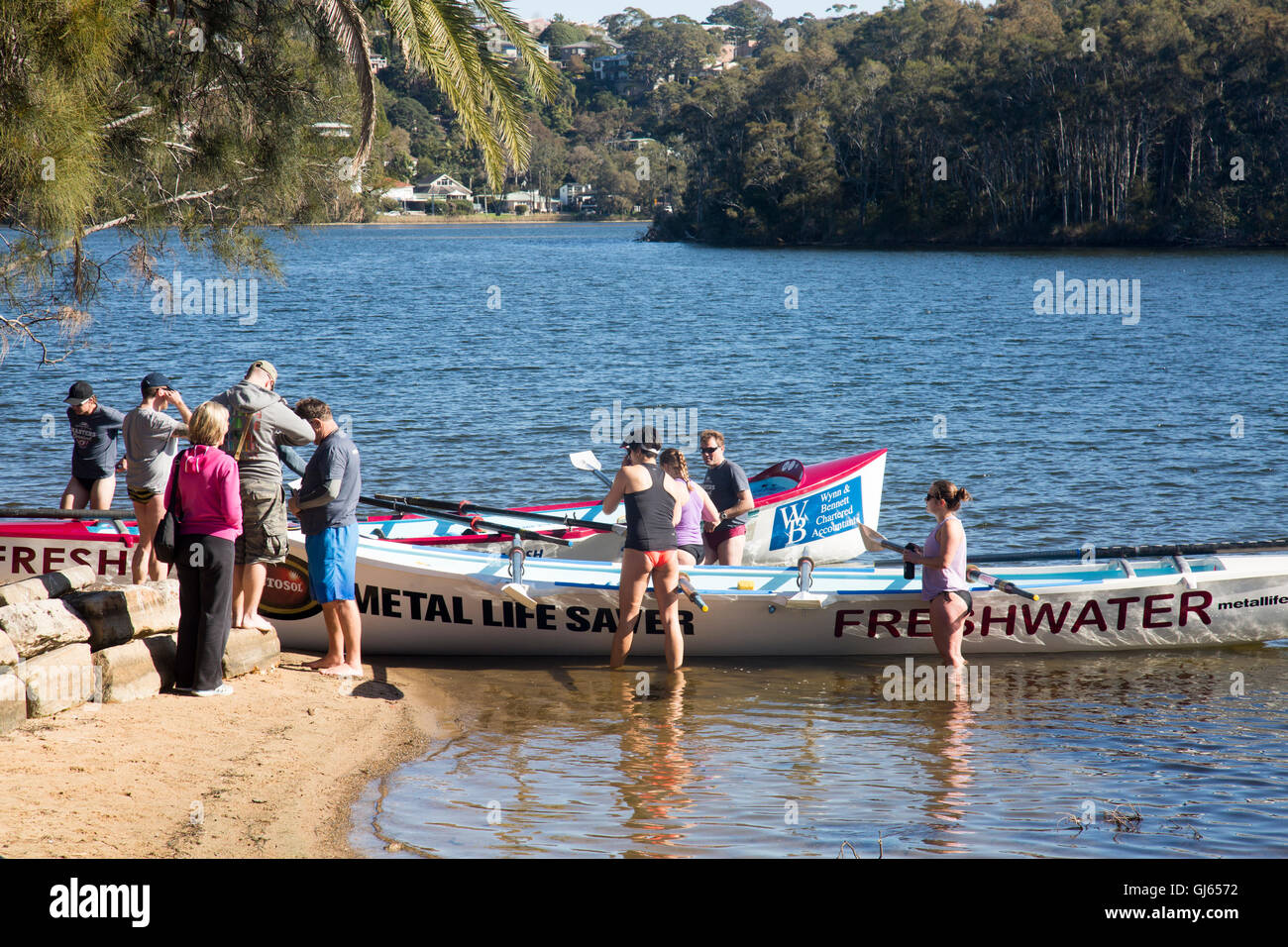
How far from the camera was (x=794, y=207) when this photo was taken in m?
89.4

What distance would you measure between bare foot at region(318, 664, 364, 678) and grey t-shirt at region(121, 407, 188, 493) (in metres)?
2.21

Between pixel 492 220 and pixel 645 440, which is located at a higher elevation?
pixel 492 220

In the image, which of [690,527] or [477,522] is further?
[477,522]

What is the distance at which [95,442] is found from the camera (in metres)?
10.3

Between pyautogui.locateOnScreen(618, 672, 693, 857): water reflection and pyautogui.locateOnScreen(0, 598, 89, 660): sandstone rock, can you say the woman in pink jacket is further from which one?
pyautogui.locateOnScreen(618, 672, 693, 857): water reflection

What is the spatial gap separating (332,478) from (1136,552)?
6.58 m

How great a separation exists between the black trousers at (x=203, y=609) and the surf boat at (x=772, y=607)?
70.8 inches

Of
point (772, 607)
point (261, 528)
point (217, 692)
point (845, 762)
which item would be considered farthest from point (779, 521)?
point (217, 692)

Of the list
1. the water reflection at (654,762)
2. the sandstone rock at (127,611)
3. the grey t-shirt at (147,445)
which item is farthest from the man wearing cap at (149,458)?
the water reflection at (654,762)

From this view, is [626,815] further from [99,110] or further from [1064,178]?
[1064,178]

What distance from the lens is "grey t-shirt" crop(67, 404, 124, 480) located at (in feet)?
33.4

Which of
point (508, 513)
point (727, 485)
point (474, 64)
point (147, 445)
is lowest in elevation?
point (508, 513)

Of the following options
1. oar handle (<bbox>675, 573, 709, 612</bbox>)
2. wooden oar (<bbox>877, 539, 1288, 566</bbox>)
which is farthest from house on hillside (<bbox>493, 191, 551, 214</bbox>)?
oar handle (<bbox>675, 573, 709, 612</bbox>)

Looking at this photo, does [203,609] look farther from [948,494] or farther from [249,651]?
[948,494]
